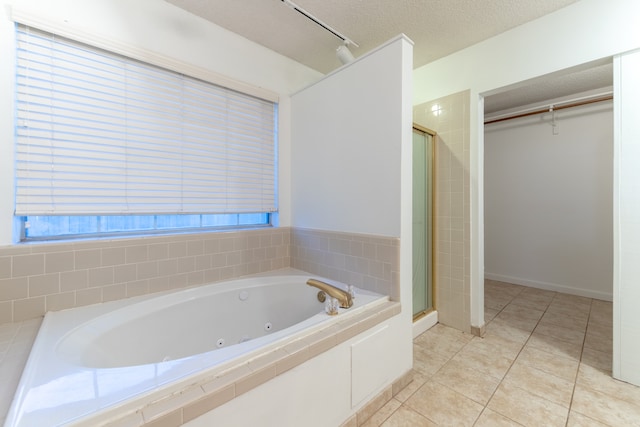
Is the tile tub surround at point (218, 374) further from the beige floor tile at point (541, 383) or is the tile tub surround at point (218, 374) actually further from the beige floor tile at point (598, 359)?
the beige floor tile at point (598, 359)

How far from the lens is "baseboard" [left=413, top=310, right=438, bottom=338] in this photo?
2197 mm

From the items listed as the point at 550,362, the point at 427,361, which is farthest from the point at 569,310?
the point at 427,361

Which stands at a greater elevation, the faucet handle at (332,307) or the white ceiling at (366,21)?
the white ceiling at (366,21)

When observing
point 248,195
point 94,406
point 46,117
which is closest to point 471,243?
point 248,195

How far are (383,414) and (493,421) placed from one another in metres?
0.55

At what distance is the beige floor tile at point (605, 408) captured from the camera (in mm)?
1308

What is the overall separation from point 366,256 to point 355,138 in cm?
80

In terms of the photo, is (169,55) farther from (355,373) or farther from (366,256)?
(355,373)

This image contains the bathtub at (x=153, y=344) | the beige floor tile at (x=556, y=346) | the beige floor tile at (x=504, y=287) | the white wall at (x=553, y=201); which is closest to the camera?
the bathtub at (x=153, y=344)

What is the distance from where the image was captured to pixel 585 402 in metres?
1.43

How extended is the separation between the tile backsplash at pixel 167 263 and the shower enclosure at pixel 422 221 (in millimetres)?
791

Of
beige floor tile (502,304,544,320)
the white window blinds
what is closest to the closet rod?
beige floor tile (502,304,544,320)

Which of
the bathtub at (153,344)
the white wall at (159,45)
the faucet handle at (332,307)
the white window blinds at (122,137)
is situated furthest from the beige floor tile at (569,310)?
the white window blinds at (122,137)

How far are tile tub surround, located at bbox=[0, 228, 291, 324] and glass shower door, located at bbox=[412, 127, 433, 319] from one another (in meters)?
1.38
